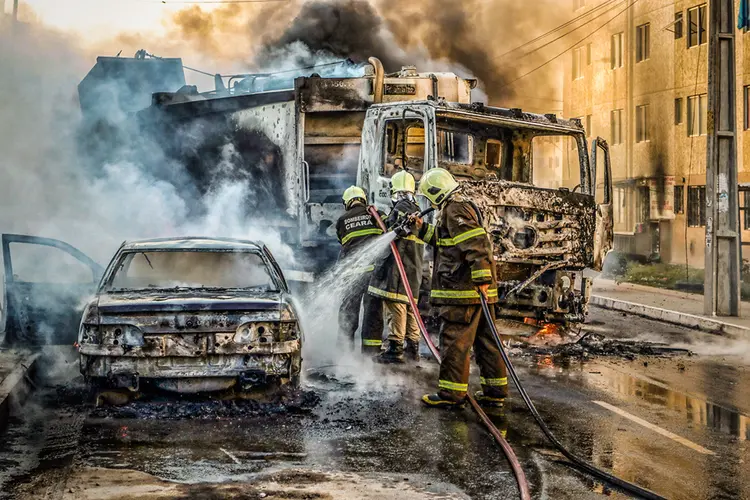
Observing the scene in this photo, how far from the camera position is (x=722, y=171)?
584 inches

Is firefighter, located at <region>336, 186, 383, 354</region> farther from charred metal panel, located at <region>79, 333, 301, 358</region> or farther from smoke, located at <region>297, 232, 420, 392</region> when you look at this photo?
charred metal panel, located at <region>79, 333, 301, 358</region>

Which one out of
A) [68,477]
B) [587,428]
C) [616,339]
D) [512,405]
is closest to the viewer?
[68,477]

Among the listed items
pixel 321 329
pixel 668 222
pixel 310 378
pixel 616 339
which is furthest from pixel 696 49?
pixel 310 378

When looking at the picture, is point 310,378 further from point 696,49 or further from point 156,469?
point 696,49

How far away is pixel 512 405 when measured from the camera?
7824 mm

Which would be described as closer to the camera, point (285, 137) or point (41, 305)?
point (41, 305)

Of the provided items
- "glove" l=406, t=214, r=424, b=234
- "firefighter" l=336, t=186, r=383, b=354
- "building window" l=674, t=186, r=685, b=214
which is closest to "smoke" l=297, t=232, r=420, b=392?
"firefighter" l=336, t=186, r=383, b=354

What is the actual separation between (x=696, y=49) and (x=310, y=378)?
23.9 meters

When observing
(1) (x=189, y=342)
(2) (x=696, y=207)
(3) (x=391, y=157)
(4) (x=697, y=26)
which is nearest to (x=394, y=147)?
(3) (x=391, y=157)

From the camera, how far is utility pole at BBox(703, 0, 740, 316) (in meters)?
14.8

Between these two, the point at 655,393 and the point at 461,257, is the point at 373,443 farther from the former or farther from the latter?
the point at 655,393

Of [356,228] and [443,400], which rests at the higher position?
[356,228]

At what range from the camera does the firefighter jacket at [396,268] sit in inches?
395

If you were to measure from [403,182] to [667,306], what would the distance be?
777 cm
